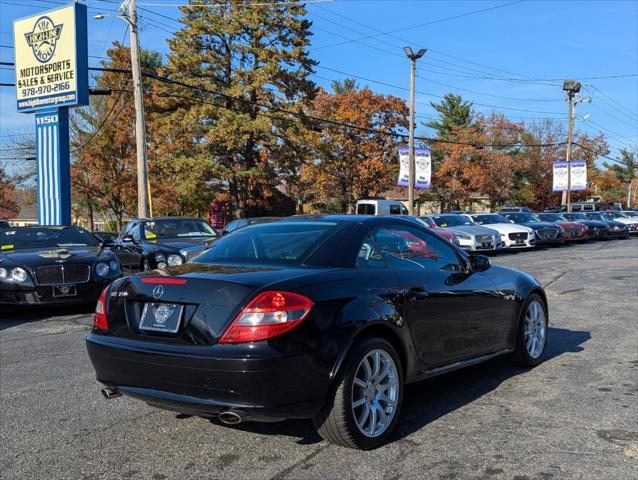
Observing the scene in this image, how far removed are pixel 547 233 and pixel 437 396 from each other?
2152 centimetres

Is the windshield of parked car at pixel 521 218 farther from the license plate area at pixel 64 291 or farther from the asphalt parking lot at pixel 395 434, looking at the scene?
the license plate area at pixel 64 291

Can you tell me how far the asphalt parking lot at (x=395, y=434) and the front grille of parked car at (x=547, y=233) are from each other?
19.0 metres

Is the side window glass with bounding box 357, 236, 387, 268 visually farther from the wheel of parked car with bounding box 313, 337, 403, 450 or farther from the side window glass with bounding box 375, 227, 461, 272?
the wheel of parked car with bounding box 313, 337, 403, 450

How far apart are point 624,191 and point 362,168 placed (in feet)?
180

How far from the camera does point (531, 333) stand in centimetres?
630

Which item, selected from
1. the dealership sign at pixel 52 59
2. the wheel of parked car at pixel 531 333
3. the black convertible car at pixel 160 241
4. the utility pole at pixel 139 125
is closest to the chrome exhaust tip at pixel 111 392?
the wheel of parked car at pixel 531 333

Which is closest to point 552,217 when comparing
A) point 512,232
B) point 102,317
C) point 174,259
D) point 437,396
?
point 512,232

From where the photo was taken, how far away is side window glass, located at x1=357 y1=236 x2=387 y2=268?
4.49 meters

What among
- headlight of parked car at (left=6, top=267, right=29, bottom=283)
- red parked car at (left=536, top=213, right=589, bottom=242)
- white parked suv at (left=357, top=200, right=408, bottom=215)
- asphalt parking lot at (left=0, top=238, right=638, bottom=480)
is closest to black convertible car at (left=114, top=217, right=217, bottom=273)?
headlight of parked car at (left=6, top=267, right=29, bottom=283)

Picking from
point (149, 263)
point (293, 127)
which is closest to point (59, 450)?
point (149, 263)

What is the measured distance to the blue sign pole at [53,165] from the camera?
2053cm

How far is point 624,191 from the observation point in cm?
8681

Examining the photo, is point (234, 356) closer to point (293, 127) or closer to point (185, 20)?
point (293, 127)

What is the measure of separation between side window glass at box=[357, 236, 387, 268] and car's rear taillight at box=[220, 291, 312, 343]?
81cm
